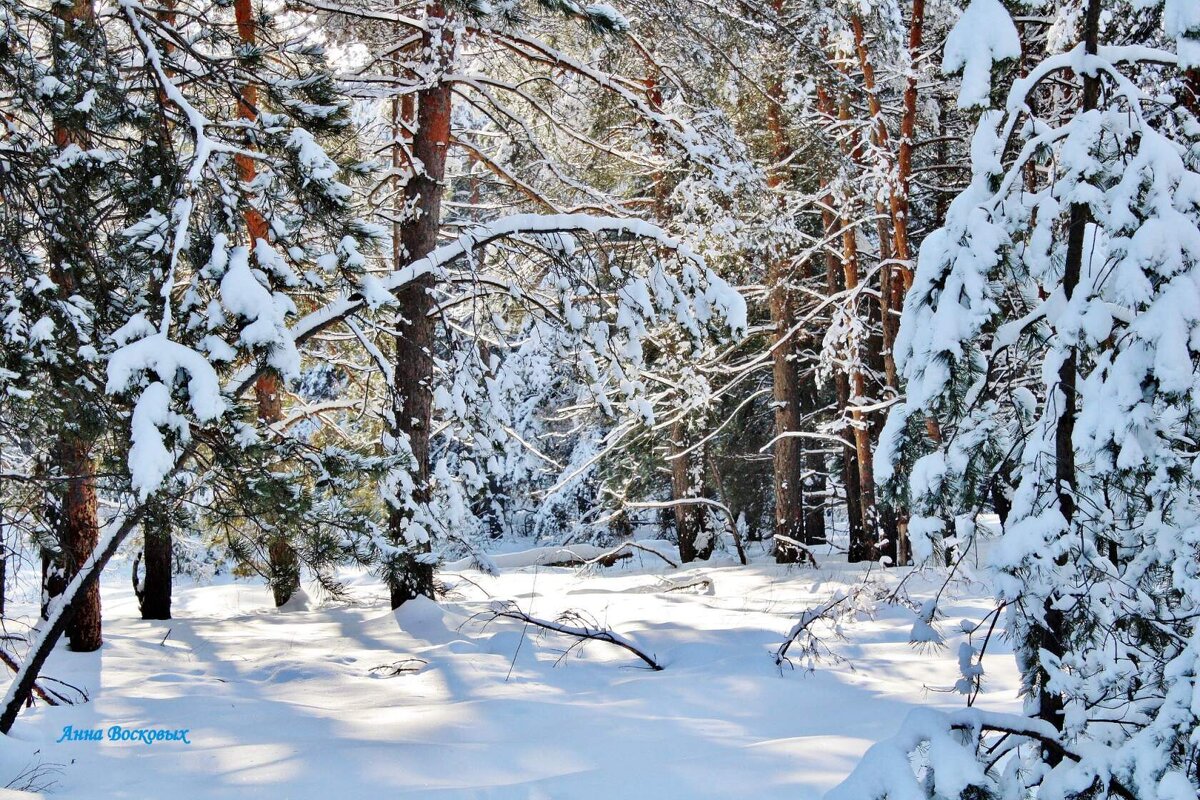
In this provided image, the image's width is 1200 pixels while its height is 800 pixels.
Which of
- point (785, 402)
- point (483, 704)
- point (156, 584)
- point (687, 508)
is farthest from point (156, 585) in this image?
point (687, 508)

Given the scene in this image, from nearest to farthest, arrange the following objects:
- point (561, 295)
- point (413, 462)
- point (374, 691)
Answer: point (413, 462) < point (374, 691) < point (561, 295)

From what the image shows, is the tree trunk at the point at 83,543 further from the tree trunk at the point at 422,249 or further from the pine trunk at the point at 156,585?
the tree trunk at the point at 422,249

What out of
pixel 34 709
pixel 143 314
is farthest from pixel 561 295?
pixel 34 709

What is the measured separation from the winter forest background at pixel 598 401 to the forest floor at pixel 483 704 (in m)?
0.04

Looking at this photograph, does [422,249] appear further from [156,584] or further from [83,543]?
[156,584]

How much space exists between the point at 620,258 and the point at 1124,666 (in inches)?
190

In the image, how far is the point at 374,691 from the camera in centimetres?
607

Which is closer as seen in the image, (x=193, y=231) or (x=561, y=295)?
(x=193, y=231)

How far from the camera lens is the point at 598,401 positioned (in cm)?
716

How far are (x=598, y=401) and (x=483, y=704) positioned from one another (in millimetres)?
2550

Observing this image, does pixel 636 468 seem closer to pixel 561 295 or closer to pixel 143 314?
pixel 561 295

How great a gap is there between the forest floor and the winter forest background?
0.13 ft

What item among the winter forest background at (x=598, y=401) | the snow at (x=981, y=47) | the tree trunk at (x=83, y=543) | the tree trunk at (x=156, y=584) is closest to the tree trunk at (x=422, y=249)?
the winter forest background at (x=598, y=401)

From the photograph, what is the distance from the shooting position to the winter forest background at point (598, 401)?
290 centimetres
